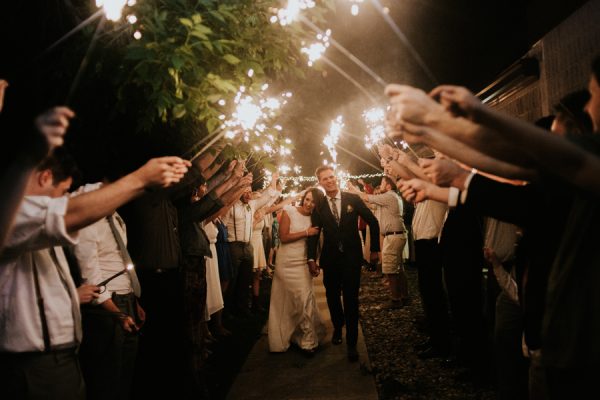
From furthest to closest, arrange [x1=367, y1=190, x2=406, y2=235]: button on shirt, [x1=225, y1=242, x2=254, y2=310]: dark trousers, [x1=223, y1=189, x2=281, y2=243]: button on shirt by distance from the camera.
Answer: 1. [x1=367, y1=190, x2=406, y2=235]: button on shirt
2. [x1=225, y1=242, x2=254, y2=310]: dark trousers
3. [x1=223, y1=189, x2=281, y2=243]: button on shirt

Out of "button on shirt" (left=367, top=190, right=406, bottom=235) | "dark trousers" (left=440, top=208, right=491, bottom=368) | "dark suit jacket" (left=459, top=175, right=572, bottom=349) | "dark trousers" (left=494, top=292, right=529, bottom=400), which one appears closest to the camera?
"dark suit jacket" (left=459, top=175, right=572, bottom=349)

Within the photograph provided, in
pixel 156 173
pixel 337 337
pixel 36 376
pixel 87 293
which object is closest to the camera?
pixel 36 376

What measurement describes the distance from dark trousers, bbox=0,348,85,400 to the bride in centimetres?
489

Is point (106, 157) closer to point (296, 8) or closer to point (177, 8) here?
point (177, 8)

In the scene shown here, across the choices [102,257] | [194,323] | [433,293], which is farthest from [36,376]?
[433,293]

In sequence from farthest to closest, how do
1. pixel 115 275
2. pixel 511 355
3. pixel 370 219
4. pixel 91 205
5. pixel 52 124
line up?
pixel 370 219 < pixel 115 275 < pixel 511 355 < pixel 91 205 < pixel 52 124

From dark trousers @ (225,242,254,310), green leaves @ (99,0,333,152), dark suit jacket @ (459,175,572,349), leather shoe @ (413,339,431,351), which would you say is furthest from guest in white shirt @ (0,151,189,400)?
dark trousers @ (225,242,254,310)

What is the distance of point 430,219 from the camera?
7316 millimetres

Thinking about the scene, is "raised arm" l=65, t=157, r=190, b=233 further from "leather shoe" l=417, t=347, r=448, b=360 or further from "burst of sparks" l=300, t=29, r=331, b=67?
"leather shoe" l=417, t=347, r=448, b=360

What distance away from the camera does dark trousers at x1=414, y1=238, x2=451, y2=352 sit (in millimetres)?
6652

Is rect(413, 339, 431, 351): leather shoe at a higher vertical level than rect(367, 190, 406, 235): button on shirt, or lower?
lower

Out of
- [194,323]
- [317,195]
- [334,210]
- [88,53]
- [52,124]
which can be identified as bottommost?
[194,323]

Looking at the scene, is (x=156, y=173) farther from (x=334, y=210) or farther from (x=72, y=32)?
(x=334, y=210)

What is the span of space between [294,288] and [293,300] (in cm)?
22
